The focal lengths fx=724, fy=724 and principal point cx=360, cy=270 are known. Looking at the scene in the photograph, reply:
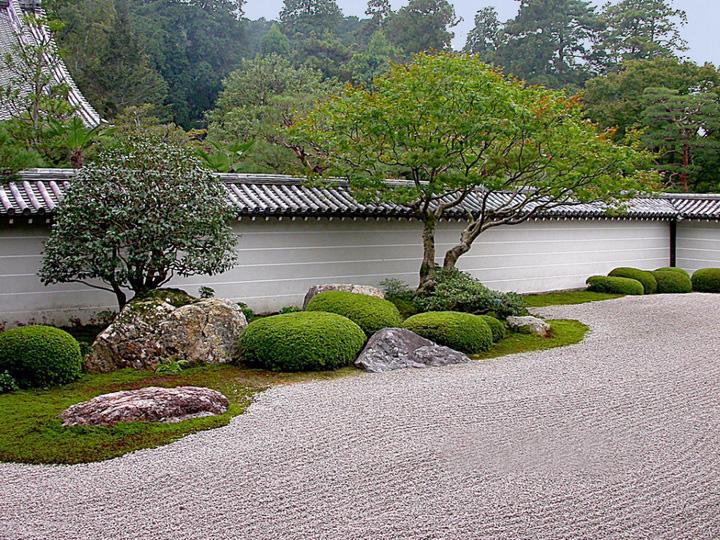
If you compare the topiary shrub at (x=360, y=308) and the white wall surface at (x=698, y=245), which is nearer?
the topiary shrub at (x=360, y=308)

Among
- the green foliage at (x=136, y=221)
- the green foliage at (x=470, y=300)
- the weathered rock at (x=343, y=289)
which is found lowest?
the green foliage at (x=470, y=300)

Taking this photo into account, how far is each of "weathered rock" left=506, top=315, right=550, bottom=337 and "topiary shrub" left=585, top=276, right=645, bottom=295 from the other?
20.3ft

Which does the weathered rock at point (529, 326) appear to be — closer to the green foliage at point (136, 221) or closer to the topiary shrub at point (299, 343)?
the topiary shrub at point (299, 343)

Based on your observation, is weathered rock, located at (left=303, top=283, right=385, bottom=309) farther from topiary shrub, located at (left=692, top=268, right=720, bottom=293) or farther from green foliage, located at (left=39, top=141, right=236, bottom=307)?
topiary shrub, located at (left=692, top=268, right=720, bottom=293)

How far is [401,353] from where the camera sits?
9.86 metres

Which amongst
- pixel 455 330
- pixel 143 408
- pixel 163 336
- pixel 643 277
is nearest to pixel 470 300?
pixel 455 330

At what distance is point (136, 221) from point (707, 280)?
590 inches

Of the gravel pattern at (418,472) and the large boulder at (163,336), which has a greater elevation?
the large boulder at (163,336)

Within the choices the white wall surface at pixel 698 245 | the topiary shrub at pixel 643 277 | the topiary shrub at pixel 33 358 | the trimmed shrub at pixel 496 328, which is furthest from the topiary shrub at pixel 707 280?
the topiary shrub at pixel 33 358

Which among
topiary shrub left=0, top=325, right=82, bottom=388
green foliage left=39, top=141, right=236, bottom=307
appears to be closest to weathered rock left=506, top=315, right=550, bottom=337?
green foliage left=39, top=141, right=236, bottom=307

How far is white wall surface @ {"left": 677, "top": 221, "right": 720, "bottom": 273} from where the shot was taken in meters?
20.9

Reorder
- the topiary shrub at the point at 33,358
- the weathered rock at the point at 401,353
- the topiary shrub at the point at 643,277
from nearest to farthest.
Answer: the topiary shrub at the point at 33,358
the weathered rock at the point at 401,353
the topiary shrub at the point at 643,277

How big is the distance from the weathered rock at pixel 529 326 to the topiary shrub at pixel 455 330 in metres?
1.39

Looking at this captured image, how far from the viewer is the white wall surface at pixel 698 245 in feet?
68.5
